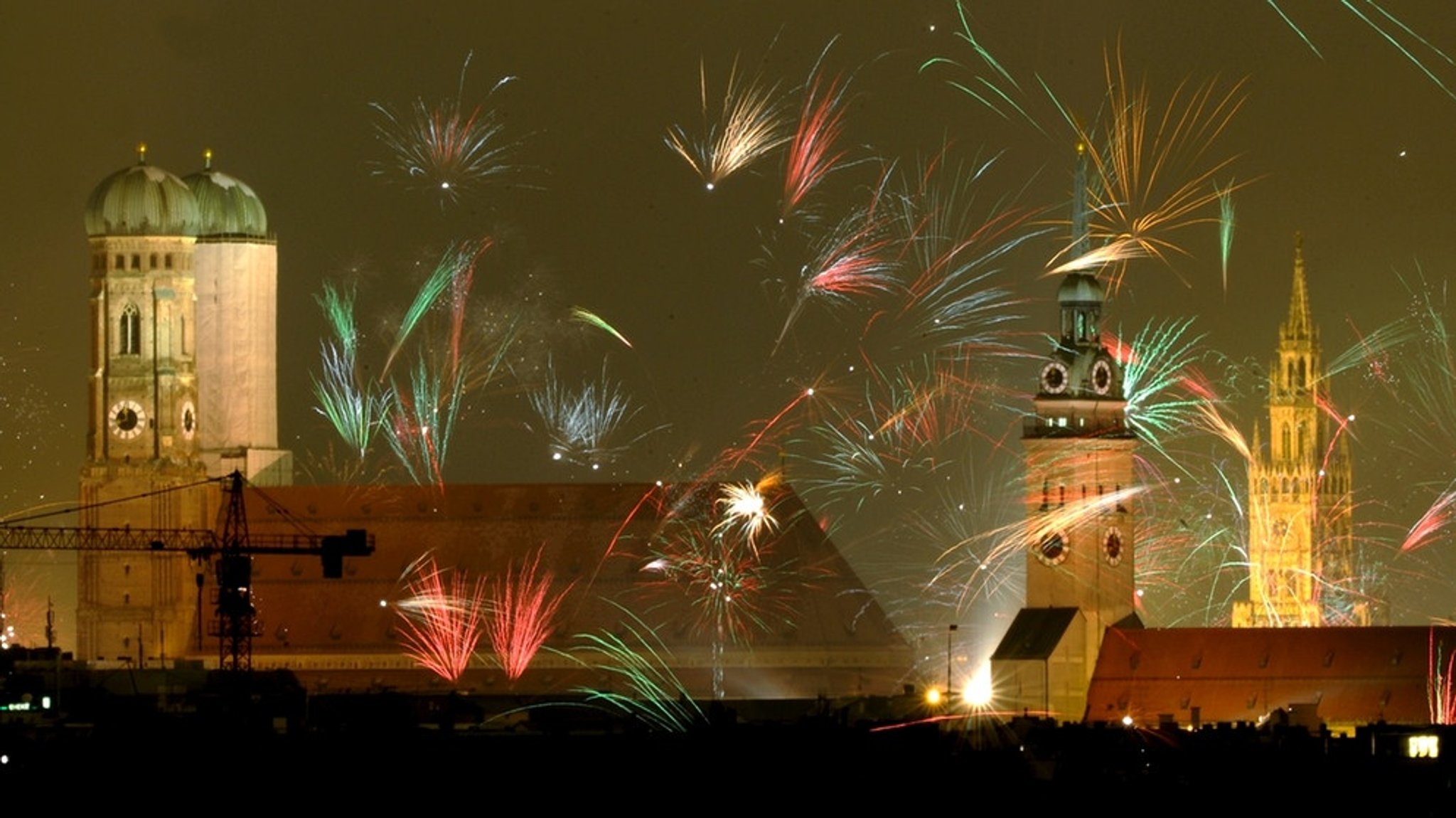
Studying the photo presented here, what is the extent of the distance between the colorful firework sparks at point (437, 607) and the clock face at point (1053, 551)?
29.7 m

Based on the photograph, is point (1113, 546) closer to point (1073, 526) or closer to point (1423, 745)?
point (1073, 526)

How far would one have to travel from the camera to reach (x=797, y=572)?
618 feet

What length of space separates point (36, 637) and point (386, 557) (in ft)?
51.1

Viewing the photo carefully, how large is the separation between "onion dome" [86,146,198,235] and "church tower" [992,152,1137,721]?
40164 millimetres

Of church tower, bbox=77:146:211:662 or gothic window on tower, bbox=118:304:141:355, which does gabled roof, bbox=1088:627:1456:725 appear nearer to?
church tower, bbox=77:146:211:662

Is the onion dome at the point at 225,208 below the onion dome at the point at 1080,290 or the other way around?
the other way around


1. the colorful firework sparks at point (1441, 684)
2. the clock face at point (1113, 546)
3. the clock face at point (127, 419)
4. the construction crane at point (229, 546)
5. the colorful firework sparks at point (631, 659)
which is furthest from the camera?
the clock face at point (127, 419)

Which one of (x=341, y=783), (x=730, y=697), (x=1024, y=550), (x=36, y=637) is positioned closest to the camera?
(x=341, y=783)

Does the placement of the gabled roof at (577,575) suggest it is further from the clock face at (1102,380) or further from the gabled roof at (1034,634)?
the clock face at (1102,380)

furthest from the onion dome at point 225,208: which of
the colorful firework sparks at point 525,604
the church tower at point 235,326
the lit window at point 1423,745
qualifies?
the lit window at point 1423,745

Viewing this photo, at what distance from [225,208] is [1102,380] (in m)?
44.9

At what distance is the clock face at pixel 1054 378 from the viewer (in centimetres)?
16100

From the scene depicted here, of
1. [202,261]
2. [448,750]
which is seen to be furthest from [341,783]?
[202,261]

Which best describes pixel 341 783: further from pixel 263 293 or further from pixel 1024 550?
pixel 263 293
